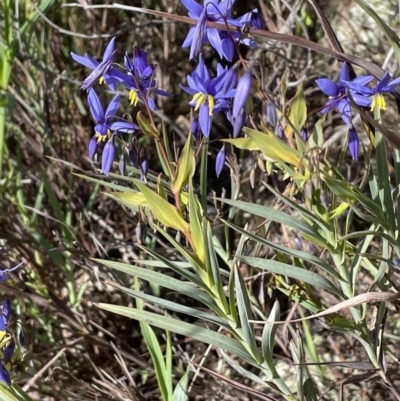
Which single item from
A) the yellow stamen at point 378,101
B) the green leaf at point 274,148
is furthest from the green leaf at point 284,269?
the yellow stamen at point 378,101

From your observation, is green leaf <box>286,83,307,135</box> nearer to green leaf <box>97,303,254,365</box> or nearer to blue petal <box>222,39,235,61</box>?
blue petal <box>222,39,235,61</box>

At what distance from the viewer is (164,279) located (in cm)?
81

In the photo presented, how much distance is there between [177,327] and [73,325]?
2.49ft

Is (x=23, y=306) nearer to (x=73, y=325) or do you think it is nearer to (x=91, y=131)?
(x=73, y=325)

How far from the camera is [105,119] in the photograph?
2.97 feet

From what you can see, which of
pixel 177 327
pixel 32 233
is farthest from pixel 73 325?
pixel 177 327

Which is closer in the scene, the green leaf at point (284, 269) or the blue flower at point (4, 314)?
the green leaf at point (284, 269)

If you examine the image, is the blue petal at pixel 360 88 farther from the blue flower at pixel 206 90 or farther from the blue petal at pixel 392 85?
the blue flower at pixel 206 90

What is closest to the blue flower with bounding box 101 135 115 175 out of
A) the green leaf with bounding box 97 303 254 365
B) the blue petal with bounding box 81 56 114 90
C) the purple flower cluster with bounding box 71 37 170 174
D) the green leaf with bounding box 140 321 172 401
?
the purple flower cluster with bounding box 71 37 170 174

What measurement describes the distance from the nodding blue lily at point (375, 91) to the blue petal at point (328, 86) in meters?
0.02

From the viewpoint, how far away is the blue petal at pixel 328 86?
791 mm

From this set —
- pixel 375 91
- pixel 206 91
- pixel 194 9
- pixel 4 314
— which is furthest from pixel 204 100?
pixel 4 314

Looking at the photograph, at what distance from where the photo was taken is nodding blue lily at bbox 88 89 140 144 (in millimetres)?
881

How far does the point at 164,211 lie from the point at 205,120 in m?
0.13
